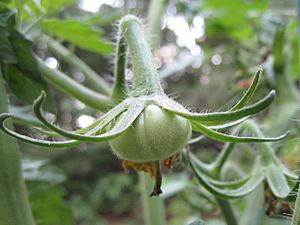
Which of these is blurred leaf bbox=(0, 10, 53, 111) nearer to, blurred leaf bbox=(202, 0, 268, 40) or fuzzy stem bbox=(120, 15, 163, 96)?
fuzzy stem bbox=(120, 15, 163, 96)

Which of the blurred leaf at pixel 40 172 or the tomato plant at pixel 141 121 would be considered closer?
the tomato plant at pixel 141 121

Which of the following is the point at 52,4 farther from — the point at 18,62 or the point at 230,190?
the point at 230,190

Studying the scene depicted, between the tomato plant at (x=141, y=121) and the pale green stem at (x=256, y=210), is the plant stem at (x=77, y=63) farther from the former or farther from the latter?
the pale green stem at (x=256, y=210)

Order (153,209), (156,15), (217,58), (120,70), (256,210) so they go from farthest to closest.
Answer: (217,58), (156,15), (153,209), (256,210), (120,70)

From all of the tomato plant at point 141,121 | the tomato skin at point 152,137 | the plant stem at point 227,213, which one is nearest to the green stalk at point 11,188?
the tomato plant at point 141,121

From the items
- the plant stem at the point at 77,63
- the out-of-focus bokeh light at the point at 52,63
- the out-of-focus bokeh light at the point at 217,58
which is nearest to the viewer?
the out-of-focus bokeh light at the point at 52,63

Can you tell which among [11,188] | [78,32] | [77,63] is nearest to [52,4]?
[78,32]
